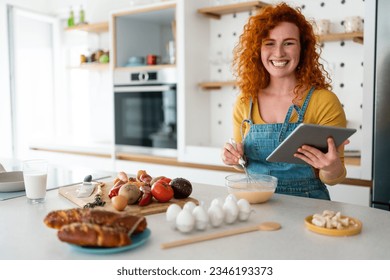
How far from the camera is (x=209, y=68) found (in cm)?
380

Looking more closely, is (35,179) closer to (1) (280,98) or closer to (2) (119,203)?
(2) (119,203)

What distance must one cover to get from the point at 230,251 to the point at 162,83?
8.95 ft

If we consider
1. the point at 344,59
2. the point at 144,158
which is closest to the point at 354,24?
the point at 344,59

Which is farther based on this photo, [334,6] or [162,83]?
[162,83]

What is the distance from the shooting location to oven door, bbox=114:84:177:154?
3.65 metres

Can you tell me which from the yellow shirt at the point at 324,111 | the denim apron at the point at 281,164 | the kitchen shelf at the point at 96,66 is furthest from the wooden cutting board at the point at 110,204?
the kitchen shelf at the point at 96,66

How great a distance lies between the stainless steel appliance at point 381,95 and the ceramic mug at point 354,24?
1.41 feet

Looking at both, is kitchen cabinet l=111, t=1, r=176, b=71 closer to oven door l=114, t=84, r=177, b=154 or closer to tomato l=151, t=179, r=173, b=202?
oven door l=114, t=84, r=177, b=154

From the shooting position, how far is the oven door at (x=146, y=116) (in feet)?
12.0

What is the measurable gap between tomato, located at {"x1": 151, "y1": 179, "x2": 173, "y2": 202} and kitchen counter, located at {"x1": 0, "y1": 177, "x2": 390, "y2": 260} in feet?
0.25

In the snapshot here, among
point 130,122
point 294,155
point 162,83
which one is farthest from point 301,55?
point 130,122

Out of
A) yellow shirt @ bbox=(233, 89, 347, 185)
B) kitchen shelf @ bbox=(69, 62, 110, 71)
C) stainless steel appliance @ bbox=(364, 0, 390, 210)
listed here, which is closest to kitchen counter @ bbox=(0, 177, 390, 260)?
yellow shirt @ bbox=(233, 89, 347, 185)

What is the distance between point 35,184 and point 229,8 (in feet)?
7.84

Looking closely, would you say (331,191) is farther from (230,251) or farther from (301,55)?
(230,251)
